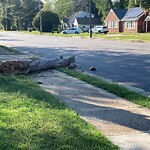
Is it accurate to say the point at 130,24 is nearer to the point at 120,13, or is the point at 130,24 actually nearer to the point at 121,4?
the point at 120,13

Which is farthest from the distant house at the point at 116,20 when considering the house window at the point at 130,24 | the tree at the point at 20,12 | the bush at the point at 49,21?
the tree at the point at 20,12

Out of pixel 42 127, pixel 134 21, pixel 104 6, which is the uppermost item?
pixel 104 6

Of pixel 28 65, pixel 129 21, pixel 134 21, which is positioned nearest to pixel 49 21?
pixel 129 21

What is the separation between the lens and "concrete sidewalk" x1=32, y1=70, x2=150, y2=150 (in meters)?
5.72

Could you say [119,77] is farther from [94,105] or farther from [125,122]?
[125,122]

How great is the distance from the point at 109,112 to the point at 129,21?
6825 cm

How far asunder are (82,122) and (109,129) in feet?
1.59

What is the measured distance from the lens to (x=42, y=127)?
6.00m

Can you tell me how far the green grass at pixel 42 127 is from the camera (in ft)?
17.2

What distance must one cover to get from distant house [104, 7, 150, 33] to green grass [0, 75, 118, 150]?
61899 mm

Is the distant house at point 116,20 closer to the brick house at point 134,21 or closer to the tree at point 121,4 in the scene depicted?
the brick house at point 134,21

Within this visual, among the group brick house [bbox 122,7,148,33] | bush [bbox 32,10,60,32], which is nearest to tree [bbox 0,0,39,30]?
bush [bbox 32,10,60,32]

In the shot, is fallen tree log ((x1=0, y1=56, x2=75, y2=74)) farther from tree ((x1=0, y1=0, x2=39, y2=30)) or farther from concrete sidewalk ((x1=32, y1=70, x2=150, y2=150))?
tree ((x1=0, y1=0, x2=39, y2=30))

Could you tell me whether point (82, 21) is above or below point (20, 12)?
below
